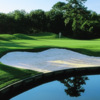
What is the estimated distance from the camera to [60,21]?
159 ft

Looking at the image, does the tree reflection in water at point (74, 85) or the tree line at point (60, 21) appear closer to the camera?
the tree reflection in water at point (74, 85)

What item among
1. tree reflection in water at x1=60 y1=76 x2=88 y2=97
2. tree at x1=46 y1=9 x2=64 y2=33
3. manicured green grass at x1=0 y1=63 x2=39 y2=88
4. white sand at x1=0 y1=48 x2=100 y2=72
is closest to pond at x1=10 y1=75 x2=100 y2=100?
tree reflection in water at x1=60 y1=76 x2=88 y2=97

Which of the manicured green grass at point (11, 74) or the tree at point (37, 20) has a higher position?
the tree at point (37, 20)

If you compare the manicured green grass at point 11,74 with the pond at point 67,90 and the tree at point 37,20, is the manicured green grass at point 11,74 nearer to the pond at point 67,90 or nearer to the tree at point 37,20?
the pond at point 67,90

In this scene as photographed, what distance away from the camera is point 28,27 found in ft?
150

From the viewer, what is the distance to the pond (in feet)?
20.2

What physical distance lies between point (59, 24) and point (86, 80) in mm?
40894

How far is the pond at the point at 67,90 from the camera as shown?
6167mm

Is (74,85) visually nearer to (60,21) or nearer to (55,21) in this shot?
(55,21)

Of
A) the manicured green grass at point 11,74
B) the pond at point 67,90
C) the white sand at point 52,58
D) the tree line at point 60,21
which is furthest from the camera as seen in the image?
the tree line at point 60,21

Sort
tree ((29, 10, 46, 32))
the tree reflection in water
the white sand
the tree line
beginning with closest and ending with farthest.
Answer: the tree reflection in water → the white sand → the tree line → tree ((29, 10, 46, 32))

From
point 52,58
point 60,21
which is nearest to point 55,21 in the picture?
point 60,21

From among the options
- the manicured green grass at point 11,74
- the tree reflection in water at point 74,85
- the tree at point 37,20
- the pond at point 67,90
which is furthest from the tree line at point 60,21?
the manicured green grass at point 11,74

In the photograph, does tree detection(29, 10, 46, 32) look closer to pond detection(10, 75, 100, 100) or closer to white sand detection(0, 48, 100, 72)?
white sand detection(0, 48, 100, 72)
